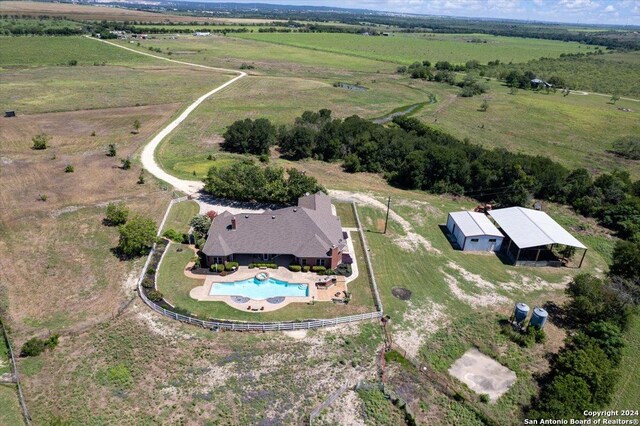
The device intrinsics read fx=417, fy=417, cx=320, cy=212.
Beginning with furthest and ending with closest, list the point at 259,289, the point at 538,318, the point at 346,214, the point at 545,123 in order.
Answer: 1. the point at 545,123
2. the point at 346,214
3. the point at 259,289
4. the point at 538,318

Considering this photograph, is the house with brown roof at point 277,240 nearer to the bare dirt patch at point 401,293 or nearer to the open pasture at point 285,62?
the bare dirt patch at point 401,293

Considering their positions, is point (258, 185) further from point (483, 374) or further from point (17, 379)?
point (483, 374)

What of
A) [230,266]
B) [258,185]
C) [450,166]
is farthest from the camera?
[450,166]

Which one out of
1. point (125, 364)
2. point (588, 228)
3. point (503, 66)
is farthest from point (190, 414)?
point (503, 66)

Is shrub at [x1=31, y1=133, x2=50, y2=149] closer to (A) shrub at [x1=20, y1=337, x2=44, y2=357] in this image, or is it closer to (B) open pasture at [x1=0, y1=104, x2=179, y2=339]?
(B) open pasture at [x1=0, y1=104, x2=179, y2=339]

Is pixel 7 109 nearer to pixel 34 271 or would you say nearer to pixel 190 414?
pixel 34 271

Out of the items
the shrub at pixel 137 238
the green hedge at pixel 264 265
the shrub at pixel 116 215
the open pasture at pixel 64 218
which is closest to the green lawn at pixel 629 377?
the green hedge at pixel 264 265

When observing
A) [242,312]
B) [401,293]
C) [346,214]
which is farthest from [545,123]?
[242,312]

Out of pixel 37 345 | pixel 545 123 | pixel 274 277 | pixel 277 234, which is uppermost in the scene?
pixel 545 123
